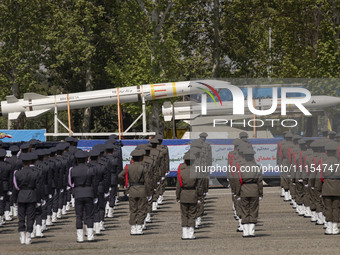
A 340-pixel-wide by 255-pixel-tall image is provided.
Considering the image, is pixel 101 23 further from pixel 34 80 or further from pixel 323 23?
pixel 323 23

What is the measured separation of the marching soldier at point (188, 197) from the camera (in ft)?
58.2

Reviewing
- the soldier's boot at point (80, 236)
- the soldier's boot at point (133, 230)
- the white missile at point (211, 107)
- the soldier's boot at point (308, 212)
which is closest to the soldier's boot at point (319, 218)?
the soldier's boot at point (308, 212)

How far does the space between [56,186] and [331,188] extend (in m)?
7.86

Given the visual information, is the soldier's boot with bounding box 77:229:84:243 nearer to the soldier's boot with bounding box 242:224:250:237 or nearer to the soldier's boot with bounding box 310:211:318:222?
the soldier's boot with bounding box 242:224:250:237

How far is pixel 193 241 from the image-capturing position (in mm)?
17469

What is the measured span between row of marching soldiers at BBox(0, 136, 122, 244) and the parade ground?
40cm

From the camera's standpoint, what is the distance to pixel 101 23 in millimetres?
53000

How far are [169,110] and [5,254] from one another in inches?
853

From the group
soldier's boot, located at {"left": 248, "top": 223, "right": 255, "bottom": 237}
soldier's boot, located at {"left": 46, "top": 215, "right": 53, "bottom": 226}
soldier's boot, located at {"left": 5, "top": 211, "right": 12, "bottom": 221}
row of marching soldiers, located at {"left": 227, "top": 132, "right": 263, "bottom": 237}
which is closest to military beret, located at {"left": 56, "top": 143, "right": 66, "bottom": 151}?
soldier's boot, located at {"left": 46, "top": 215, "right": 53, "bottom": 226}

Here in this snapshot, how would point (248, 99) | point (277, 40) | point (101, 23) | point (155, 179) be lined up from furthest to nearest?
point (101, 23), point (277, 40), point (248, 99), point (155, 179)

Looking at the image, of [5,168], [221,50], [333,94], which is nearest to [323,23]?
[333,94]

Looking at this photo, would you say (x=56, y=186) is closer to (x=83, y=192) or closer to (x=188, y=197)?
(x=83, y=192)

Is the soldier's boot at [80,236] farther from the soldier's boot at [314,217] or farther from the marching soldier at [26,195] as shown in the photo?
the soldier's boot at [314,217]

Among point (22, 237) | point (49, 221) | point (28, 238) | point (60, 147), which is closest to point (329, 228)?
point (28, 238)
